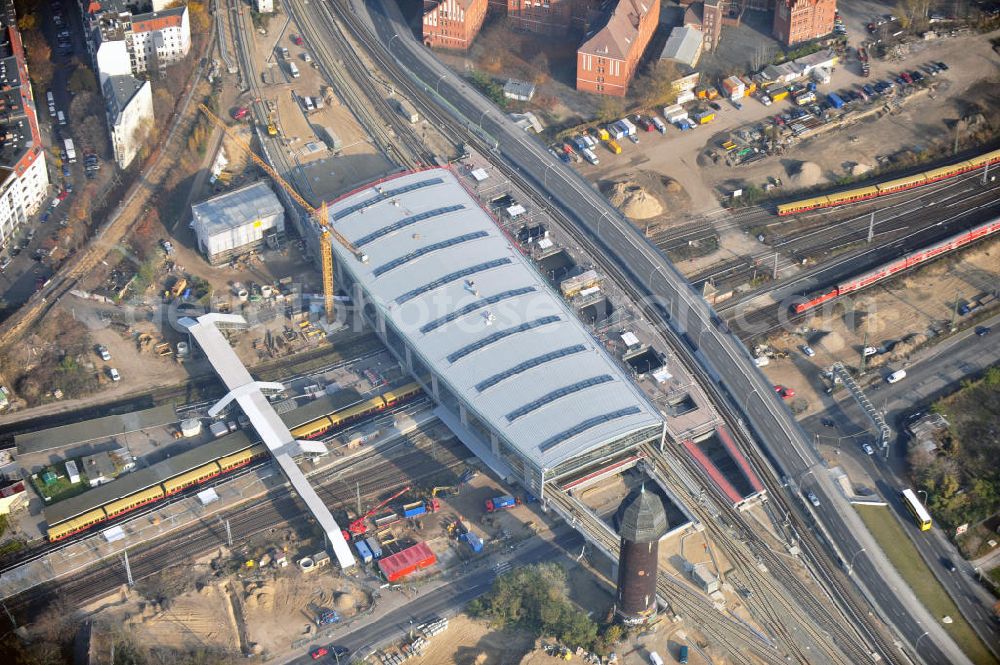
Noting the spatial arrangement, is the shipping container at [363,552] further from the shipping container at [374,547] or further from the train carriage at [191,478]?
the train carriage at [191,478]

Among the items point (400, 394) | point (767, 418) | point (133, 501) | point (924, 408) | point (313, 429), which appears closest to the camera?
point (133, 501)

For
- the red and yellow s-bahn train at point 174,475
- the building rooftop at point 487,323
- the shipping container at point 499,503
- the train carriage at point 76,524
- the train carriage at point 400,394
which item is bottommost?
the shipping container at point 499,503

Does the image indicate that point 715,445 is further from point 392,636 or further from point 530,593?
point 392,636

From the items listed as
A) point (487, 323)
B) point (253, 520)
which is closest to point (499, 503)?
point (487, 323)

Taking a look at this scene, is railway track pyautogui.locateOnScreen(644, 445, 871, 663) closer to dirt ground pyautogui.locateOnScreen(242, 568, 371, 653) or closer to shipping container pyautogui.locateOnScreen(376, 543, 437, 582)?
shipping container pyautogui.locateOnScreen(376, 543, 437, 582)

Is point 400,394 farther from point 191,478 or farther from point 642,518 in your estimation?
point 642,518

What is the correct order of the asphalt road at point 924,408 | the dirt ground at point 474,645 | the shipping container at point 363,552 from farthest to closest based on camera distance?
the shipping container at point 363,552
the asphalt road at point 924,408
the dirt ground at point 474,645

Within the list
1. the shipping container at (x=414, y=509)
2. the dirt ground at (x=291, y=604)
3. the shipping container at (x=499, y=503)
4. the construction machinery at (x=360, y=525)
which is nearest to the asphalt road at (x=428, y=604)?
the dirt ground at (x=291, y=604)
